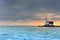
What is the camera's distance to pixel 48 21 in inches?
3509

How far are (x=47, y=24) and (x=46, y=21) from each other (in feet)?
5.55

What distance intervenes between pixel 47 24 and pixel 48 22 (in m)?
1.29

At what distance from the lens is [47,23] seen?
88125 mm

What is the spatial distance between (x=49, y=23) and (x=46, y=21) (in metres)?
3.15

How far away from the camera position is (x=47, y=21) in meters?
88.9

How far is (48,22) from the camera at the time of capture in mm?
88188

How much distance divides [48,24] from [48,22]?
1.04m

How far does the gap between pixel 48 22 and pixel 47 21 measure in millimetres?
987

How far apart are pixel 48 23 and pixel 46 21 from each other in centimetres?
246

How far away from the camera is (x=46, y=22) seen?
88938 millimetres

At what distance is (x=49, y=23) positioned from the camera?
285ft

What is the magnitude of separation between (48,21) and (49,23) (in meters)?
2.51

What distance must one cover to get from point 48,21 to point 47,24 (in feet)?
5.24

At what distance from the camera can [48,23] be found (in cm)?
8744
